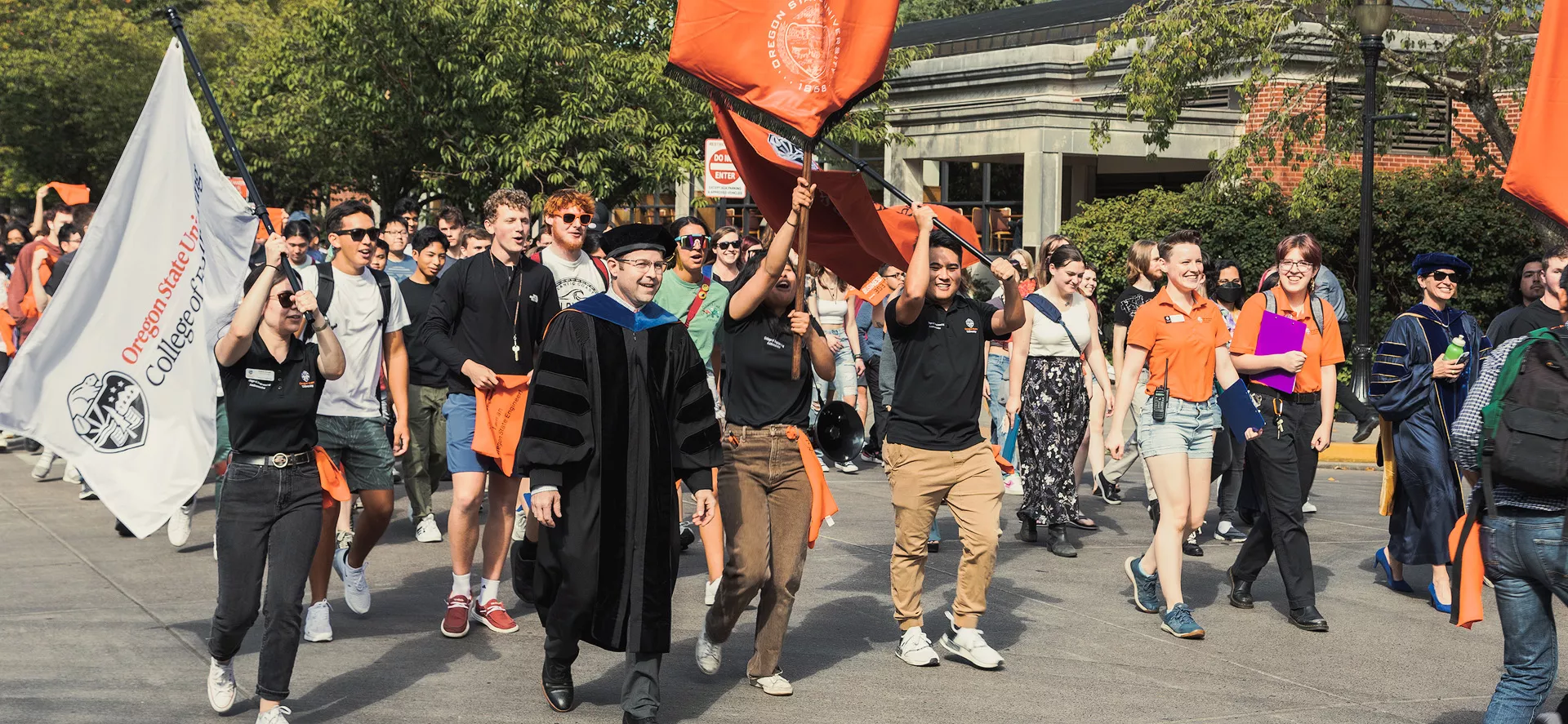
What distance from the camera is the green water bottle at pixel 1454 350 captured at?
26.1ft

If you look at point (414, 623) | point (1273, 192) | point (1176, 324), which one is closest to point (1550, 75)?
point (1176, 324)

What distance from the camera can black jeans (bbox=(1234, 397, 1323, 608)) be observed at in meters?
7.72

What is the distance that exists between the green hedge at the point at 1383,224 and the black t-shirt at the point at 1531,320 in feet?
32.5

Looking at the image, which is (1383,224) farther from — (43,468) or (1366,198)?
(43,468)

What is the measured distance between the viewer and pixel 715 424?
5988 mm

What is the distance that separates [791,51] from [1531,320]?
4.19 metres

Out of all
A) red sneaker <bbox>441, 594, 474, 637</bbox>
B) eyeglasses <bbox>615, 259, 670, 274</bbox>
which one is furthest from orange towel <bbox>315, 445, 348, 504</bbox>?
eyeglasses <bbox>615, 259, 670, 274</bbox>

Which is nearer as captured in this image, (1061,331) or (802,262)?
(802,262)

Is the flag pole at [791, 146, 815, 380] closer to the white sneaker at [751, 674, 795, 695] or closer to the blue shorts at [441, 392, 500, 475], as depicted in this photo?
the white sneaker at [751, 674, 795, 695]

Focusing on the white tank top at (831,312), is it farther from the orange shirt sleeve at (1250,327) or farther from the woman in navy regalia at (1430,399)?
the woman in navy regalia at (1430,399)

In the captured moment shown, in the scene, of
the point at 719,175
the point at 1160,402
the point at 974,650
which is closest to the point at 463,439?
the point at 974,650

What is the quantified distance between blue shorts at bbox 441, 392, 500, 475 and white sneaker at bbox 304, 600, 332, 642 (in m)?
0.85

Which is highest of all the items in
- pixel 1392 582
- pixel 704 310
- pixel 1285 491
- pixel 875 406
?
pixel 704 310

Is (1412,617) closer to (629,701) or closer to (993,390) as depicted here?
(993,390)
